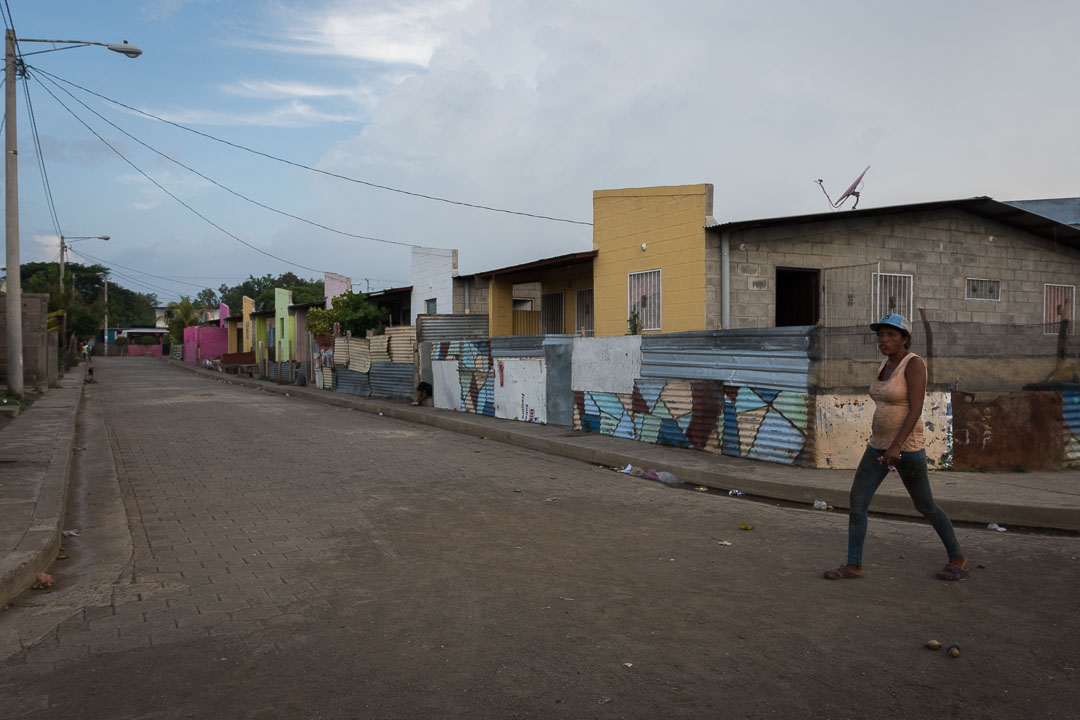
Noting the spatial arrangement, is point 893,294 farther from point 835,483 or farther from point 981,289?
point 835,483

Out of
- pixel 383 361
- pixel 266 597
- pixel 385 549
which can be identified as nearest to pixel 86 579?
pixel 266 597

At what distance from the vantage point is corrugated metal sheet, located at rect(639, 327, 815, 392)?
10.1 meters

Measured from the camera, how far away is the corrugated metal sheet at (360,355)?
25.2 meters

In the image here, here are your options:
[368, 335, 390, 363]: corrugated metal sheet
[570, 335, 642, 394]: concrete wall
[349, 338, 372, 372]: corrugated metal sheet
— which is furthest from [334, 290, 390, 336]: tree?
[570, 335, 642, 394]: concrete wall

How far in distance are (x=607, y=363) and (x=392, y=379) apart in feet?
36.5

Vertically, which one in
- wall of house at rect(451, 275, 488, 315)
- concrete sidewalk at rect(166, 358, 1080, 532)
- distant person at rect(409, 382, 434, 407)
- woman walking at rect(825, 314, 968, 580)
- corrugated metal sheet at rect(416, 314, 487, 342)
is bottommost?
concrete sidewalk at rect(166, 358, 1080, 532)

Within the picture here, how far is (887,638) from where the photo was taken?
4.35 m

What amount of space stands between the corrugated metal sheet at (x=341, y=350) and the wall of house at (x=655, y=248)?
11.9 meters

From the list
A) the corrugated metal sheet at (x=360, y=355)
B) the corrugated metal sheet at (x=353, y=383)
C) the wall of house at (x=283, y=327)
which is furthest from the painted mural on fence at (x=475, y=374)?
the wall of house at (x=283, y=327)

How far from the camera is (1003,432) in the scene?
31.4ft

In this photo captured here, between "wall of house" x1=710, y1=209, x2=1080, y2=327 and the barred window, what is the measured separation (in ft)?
5.69

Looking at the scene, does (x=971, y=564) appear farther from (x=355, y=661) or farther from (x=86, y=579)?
(x=86, y=579)

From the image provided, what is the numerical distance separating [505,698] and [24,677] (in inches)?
93.3

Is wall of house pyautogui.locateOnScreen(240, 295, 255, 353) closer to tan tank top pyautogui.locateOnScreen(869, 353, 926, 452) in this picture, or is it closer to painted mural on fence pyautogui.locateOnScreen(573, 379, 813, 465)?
painted mural on fence pyautogui.locateOnScreen(573, 379, 813, 465)
